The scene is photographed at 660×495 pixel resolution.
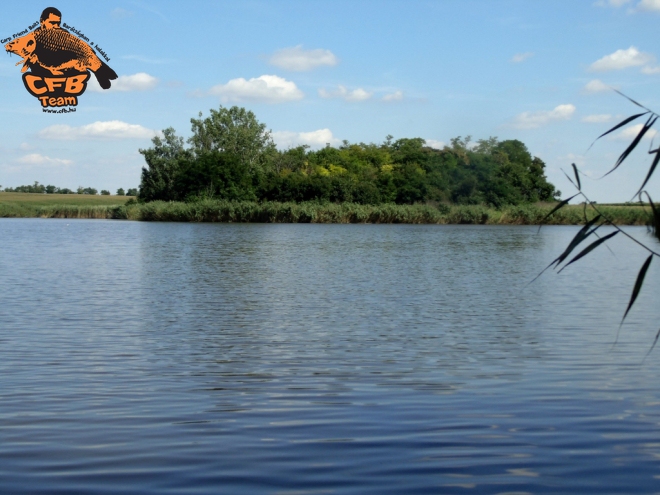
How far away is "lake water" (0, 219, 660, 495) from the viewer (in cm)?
597

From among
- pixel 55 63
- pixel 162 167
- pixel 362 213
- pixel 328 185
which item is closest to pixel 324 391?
pixel 55 63

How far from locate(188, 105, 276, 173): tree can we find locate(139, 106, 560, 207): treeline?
145mm

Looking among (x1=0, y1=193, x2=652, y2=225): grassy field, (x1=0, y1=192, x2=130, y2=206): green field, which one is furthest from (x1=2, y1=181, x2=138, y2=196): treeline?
(x1=0, y1=193, x2=652, y2=225): grassy field

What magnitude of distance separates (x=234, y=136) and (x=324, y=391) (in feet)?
352

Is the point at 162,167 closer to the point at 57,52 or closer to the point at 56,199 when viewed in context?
the point at 56,199

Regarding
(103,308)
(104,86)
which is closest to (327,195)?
(104,86)

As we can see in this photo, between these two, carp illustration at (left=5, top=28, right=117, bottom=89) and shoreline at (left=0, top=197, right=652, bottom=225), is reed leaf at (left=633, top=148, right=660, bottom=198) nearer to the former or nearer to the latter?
carp illustration at (left=5, top=28, right=117, bottom=89)

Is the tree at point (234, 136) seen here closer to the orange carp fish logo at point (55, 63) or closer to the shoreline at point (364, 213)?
the shoreline at point (364, 213)

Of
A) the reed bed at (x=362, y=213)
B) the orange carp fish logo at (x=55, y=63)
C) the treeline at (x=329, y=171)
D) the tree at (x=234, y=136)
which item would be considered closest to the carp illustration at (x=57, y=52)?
the orange carp fish logo at (x=55, y=63)

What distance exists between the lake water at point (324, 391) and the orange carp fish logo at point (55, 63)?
3888cm

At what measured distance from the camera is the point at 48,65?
5659 centimetres

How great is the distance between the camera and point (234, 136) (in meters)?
114

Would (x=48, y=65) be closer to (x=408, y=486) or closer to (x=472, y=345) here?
(x=472, y=345)

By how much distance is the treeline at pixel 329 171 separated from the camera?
92.4 m
